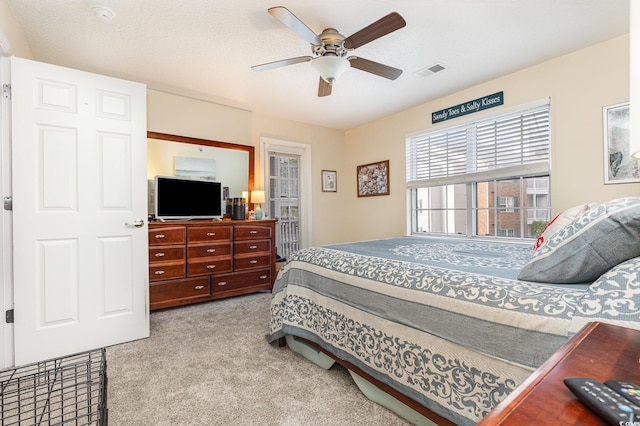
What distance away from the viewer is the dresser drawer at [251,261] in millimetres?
3744

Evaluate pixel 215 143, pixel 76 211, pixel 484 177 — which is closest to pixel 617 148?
pixel 484 177

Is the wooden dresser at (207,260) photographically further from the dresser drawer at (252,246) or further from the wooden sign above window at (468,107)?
the wooden sign above window at (468,107)

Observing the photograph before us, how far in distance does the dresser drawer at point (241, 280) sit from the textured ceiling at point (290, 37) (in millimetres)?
2258

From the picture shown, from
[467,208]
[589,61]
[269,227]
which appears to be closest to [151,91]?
[269,227]

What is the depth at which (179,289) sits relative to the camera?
10.9ft

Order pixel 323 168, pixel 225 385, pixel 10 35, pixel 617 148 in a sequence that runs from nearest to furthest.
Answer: pixel 225 385
pixel 10 35
pixel 617 148
pixel 323 168

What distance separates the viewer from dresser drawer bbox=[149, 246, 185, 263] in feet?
10.4

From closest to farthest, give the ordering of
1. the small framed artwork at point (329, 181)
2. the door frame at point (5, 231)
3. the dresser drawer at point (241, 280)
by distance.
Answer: the door frame at point (5, 231), the dresser drawer at point (241, 280), the small framed artwork at point (329, 181)

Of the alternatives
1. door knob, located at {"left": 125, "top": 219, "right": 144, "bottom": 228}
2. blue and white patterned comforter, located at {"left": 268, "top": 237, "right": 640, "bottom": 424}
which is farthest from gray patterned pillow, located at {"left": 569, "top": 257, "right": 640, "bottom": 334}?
door knob, located at {"left": 125, "top": 219, "right": 144, "bottom": 228}

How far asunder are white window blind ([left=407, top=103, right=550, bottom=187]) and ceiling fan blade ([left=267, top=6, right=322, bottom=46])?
94.3 inches

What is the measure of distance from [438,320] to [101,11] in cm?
298

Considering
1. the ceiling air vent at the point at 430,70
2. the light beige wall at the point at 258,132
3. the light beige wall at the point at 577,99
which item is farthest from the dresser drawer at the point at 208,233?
the light beige wall at the point at 577,99

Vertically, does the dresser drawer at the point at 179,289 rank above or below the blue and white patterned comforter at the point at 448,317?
below

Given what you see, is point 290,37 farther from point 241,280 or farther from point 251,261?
point 241,280
